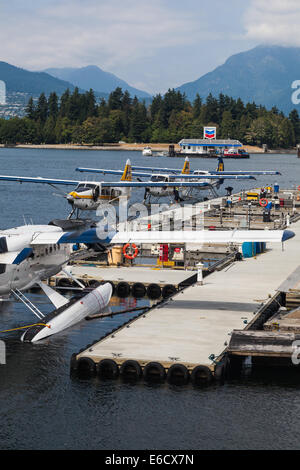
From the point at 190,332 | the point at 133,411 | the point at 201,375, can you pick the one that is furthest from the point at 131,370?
the point at 190,332

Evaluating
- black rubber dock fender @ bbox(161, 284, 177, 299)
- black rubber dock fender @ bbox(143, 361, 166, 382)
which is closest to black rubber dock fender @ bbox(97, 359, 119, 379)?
black rubber dock fender @ bbox(143, 361, 166, 382)

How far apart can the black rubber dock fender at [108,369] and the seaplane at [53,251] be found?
2959mm

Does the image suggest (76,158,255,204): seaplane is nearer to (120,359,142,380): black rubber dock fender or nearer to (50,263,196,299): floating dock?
(50,263,196,299): floating dock

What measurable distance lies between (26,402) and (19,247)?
194 inches

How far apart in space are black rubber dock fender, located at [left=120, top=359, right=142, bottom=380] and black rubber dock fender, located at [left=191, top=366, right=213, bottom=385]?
1447mm

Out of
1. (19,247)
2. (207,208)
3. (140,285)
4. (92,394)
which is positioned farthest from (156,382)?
(207,208)

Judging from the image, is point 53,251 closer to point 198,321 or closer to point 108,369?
point 198,321

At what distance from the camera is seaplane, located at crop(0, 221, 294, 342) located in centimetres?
2059

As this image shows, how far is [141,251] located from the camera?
3612 cm

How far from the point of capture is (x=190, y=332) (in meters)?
21.2

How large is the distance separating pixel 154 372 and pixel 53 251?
626cm

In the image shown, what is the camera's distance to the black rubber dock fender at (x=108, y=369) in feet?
61.7

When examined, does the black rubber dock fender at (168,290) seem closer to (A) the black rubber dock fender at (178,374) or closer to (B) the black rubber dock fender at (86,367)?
(B) the black rubber dock fender at (86,367)

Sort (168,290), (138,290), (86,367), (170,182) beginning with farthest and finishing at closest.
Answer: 1. (170,182)
2. (138,290)
3. (168,290)
4. (86,367)
